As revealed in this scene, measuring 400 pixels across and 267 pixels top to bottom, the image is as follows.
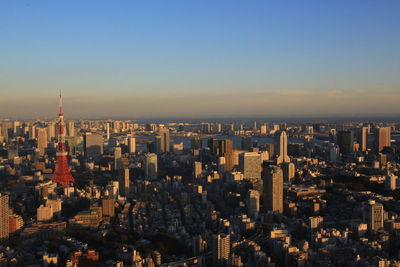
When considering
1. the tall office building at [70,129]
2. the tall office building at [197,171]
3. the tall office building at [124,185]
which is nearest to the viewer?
the tall office building at [124,185]

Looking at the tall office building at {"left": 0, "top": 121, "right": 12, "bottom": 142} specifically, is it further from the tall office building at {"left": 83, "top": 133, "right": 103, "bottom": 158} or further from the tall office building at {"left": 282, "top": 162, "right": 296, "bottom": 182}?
the tall office building at {"left": 282, "top": 162, "right": 296, "bottom": 182}

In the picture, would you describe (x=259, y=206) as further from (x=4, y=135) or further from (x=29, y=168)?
(x=4, y=135)

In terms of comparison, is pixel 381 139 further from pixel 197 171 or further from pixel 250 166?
pixel 197 171

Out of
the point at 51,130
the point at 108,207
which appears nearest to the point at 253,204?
the point at 108,207

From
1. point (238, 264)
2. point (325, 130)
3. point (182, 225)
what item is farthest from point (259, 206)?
point (325, 130)

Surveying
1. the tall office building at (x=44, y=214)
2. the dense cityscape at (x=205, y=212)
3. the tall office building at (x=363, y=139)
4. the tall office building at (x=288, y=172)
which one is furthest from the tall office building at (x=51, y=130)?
the tall office building at (x=363, y=139)

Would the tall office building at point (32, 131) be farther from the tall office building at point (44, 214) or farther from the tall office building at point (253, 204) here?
the tall office building at point (253, 204)

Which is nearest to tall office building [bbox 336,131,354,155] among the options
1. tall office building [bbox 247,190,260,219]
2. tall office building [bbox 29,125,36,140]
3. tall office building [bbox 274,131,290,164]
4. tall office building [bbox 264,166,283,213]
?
tall office building [bbox 274,131,290,164]
